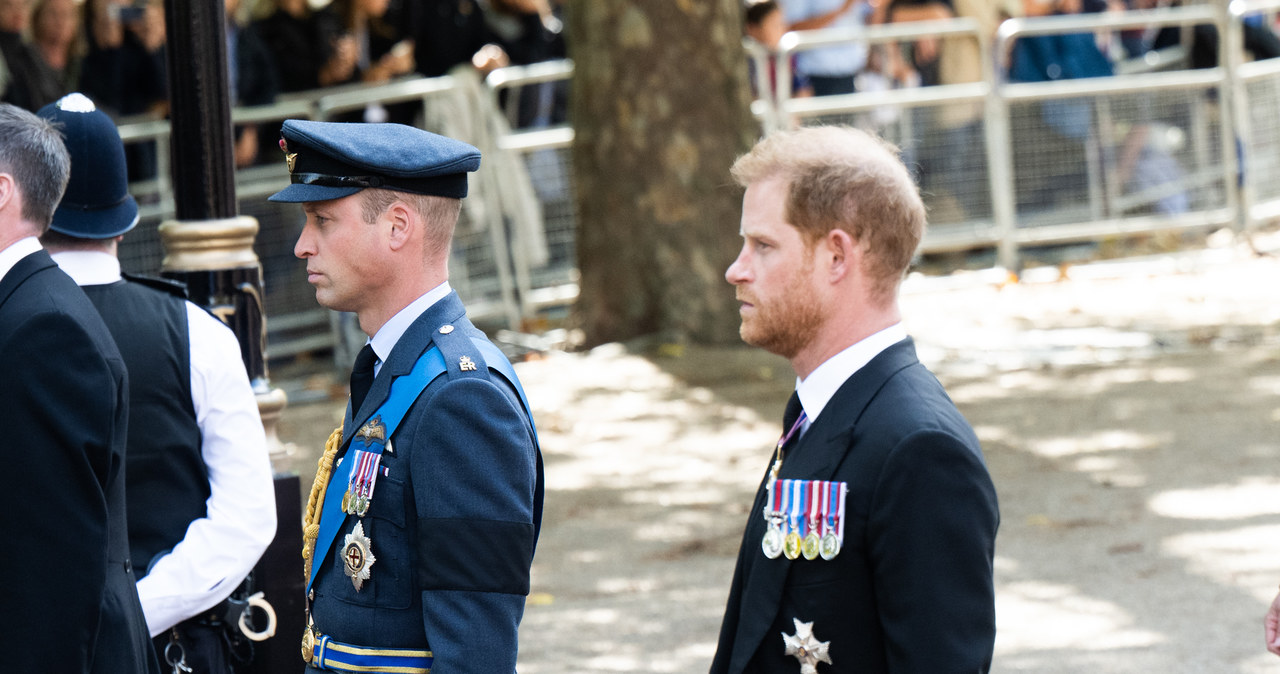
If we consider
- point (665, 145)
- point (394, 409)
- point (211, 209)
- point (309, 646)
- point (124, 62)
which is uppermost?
point (124, 62)

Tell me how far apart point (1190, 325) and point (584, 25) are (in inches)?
180

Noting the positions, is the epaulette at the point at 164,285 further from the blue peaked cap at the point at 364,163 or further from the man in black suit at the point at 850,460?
the man in black suit at the point at 850,460

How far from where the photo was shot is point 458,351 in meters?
2.86

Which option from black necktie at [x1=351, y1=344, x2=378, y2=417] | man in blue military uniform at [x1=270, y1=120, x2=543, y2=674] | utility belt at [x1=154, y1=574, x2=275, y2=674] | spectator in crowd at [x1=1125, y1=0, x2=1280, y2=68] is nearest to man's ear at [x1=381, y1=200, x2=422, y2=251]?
man in blue military uniform at [x1=270, y1=120, x2=543, y2=674]

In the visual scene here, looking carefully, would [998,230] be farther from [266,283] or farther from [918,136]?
[266,283]

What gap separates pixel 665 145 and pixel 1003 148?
3589mm

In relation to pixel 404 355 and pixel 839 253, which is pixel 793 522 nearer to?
pixel 839 253

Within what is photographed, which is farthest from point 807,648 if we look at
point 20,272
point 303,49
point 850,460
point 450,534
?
point 303,49

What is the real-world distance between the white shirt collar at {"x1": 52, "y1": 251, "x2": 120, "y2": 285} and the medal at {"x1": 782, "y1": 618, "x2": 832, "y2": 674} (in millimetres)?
1904

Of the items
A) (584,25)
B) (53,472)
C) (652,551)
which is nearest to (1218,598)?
(652,551)

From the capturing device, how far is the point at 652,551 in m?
6.91

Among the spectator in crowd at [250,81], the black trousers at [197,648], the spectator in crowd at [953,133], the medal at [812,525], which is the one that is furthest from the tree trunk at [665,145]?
the medal at [812,525]

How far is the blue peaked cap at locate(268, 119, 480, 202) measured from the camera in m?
2.88

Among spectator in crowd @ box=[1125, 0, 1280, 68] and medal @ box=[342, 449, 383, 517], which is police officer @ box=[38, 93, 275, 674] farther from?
spectator in crowd @ box=[1125, 0, 1280, 68]
